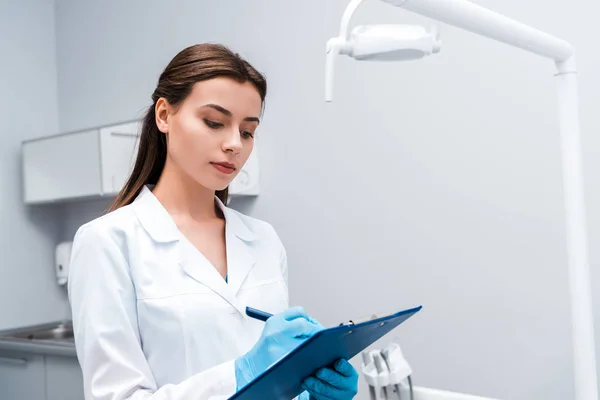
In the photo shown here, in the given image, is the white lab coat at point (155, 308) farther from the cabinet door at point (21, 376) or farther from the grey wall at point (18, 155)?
the grey wall at point (18, 155)

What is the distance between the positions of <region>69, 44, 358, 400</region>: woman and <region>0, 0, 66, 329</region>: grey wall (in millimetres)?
2165

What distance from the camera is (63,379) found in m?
2.79

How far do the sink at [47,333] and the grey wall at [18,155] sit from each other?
0.09 metres

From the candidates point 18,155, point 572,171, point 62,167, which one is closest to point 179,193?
point 572,171

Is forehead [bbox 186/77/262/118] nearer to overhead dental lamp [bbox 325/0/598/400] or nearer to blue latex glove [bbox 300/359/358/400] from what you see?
overhead dental lamp [bbox 325/0/598/400]

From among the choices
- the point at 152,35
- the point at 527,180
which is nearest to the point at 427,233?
the point at 527,180

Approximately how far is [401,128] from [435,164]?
179mm

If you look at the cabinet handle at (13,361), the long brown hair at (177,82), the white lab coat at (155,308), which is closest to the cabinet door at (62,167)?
the cabinet handle at (13,361)

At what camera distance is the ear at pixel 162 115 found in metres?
1.32

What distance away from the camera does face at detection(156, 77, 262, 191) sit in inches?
49.4

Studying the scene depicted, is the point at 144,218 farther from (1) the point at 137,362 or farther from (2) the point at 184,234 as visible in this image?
(1) the point at 137,362

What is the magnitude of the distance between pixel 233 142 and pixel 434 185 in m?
1.17

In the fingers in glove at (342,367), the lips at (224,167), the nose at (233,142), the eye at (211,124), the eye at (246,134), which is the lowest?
the fingers in glove at (342,367)

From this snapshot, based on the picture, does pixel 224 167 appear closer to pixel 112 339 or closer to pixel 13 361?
pixel 112 339
